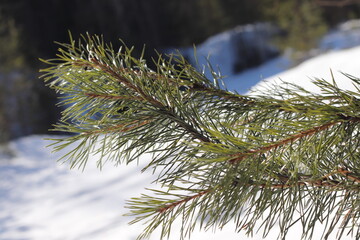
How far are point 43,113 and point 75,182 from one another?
15.9 ft

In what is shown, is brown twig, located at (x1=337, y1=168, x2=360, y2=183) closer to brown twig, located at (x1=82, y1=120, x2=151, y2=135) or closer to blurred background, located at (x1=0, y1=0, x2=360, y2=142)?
brown twig, located at (x1=82, y1=120, x2=151, y2=135)

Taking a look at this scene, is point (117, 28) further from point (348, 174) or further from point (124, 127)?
point (348, 174)

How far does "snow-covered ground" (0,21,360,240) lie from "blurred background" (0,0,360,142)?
3.82 ft

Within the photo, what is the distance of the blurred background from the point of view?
729 cm

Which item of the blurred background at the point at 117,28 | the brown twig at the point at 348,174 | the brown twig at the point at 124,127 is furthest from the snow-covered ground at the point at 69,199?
the blurred background at the point at 117,28

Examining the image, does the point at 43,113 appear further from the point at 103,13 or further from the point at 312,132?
the point at 312,132

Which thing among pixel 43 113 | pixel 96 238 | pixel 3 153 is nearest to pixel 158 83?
pixel 96 238

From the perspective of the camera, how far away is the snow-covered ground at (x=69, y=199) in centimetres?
202

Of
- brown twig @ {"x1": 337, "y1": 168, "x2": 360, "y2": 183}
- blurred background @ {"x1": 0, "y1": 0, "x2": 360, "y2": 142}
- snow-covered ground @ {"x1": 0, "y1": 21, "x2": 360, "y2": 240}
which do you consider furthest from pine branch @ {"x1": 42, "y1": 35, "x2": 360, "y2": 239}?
blurred background @ {"x1": 0, "y1": 0, "x2": 360, "y2": 142}

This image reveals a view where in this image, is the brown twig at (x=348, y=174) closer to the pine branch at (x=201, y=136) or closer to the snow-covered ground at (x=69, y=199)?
the pine branch at (x=201, y=136)

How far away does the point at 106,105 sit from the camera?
3.13ft

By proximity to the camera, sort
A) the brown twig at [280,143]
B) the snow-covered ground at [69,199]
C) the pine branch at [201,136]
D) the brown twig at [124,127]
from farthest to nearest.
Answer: the snow-covered ground at [69,199]
the brown twig at [124,127]
the pine branch at [201,136]
the brown twig at [280,143]

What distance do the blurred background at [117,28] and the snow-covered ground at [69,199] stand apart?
1.16 meters

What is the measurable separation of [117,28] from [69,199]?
26.3 ft
